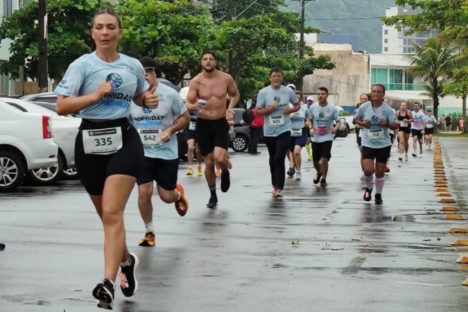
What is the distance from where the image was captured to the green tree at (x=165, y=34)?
44.2 meters

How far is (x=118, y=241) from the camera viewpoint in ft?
26.5

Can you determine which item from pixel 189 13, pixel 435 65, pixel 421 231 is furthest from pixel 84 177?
pixel 435 65

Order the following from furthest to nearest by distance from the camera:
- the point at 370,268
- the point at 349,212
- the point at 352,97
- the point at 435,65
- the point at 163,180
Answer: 1. the point at 352,97
2. the point at 435,65
3. the point at 349,212
4. the point at 163,180
5. the point at 370,268

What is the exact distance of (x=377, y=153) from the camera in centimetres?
1791

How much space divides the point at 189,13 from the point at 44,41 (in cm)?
1614

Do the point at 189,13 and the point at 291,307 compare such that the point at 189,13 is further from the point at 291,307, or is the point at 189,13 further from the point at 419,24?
the point at 291,307

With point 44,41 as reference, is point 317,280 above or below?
below

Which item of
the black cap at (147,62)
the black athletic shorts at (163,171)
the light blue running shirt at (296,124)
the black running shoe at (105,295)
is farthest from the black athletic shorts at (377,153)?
the black running shoe at (105,295)

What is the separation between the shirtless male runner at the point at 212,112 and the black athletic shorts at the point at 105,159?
303 inches

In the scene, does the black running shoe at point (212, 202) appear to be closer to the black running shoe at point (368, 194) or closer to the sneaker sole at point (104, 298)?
the black running shoe at point (368, 194)

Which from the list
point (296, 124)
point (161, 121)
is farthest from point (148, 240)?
point (296, 124)

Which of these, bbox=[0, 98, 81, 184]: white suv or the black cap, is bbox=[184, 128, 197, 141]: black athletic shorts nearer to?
bbox=[0, 98, 81, 184]: white suv

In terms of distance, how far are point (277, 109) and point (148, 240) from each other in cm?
736

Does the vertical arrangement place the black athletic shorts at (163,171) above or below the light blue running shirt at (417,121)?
above
